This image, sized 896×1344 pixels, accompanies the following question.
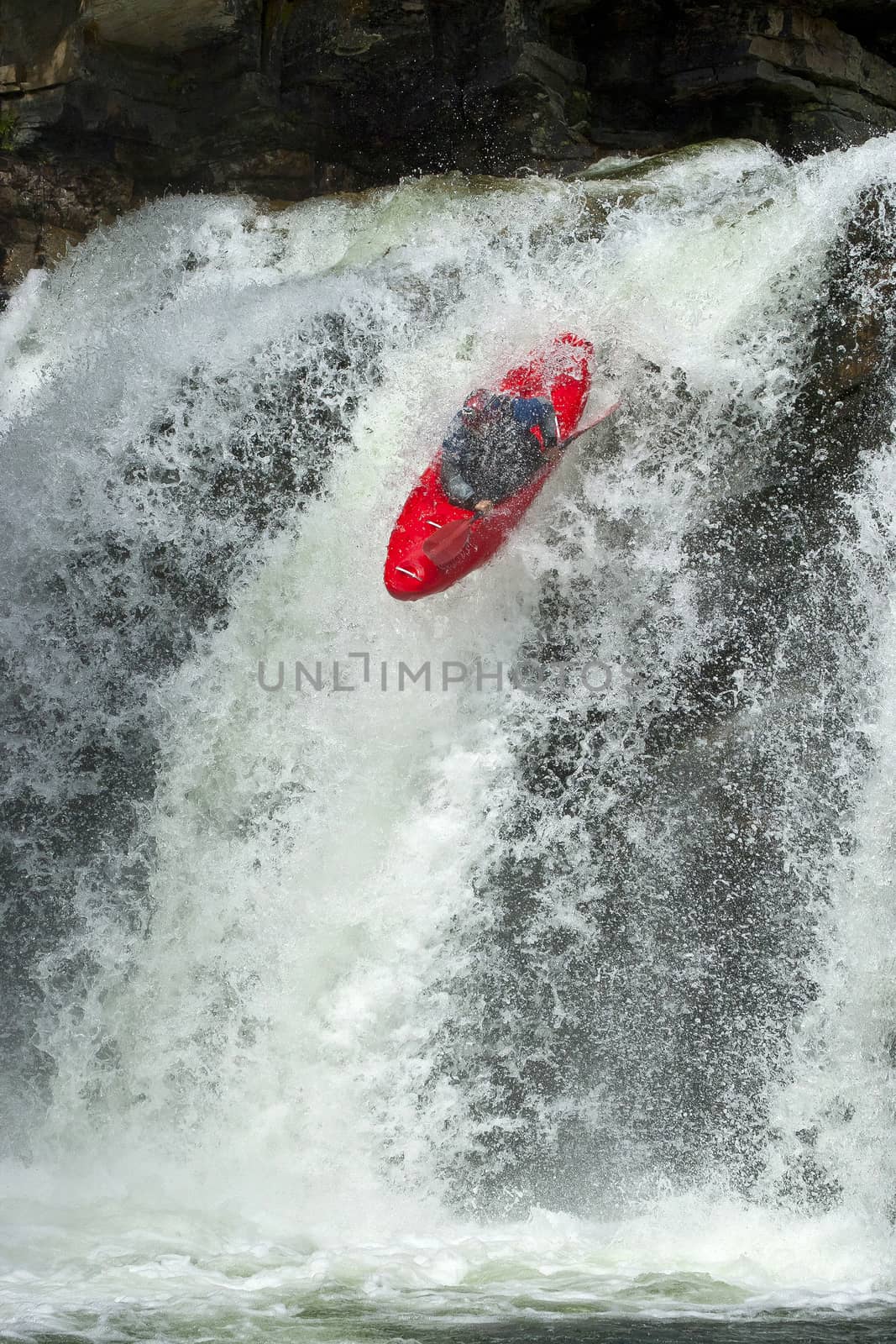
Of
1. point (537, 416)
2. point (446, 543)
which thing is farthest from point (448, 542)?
point (537, 416)

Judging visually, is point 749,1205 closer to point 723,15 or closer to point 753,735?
point 753,735

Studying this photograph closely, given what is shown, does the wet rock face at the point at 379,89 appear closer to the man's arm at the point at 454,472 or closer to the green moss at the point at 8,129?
the green moss at the point at 8,129

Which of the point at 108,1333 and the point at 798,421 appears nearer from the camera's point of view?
the point at 108,1333

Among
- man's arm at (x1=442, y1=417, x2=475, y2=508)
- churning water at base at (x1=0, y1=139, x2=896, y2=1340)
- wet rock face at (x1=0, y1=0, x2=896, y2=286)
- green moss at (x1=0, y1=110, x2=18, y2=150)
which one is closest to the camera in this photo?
churning water at base at (x1=0, y1=139, x2=896, y2=1340)

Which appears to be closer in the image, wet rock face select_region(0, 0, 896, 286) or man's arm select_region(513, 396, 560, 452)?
man's arm select_region(513, 396, 560, 452)

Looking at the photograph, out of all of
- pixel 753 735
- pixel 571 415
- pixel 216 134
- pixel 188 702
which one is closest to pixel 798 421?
pixel 571 415

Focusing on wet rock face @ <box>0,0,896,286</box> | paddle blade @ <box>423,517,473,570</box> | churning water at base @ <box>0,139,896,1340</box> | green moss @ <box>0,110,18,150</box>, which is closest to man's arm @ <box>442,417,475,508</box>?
paddle blade @ <box>423,517,473,570</box>

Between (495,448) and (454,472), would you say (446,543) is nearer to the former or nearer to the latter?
(454,472)

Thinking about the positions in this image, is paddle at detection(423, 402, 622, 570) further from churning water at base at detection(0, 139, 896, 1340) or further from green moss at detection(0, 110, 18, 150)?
green moss at detection(0, 110, 18, 150)
